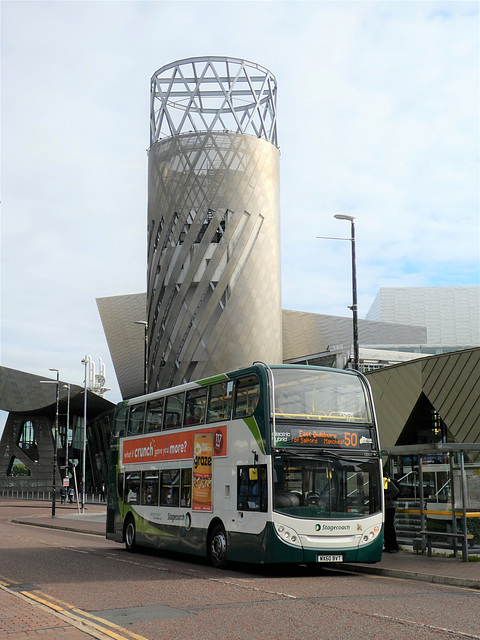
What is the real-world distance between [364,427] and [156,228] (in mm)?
52742

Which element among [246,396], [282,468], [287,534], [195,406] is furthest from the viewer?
A: [195,406]

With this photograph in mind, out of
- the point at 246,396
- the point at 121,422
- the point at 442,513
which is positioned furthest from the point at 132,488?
the point at 442,513

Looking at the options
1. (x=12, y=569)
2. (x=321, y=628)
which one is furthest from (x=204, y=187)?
(x=321, y=628)

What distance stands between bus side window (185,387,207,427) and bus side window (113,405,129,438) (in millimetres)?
4105

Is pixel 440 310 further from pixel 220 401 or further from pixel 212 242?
pixel 220 401

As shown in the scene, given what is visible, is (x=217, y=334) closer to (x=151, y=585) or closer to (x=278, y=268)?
(x=278, y=268)

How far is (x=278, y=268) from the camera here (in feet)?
215

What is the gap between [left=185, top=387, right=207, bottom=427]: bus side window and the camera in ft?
52.5

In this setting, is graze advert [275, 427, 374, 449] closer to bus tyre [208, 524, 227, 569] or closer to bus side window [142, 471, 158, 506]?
bus tyre [208, 524, 227, 569]

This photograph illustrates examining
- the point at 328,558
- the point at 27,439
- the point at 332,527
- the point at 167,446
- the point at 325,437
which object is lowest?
the point at 328,558

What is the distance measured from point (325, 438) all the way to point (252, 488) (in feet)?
5.12

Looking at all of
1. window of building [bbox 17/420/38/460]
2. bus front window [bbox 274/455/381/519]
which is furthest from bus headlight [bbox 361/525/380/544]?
window of building [bbox 17/420/38/460]

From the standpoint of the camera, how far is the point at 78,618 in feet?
29.7

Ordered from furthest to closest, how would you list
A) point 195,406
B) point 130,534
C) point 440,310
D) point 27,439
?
1. point 440,310
2. point 27,439
3. point 130,534
4. point 195,406
